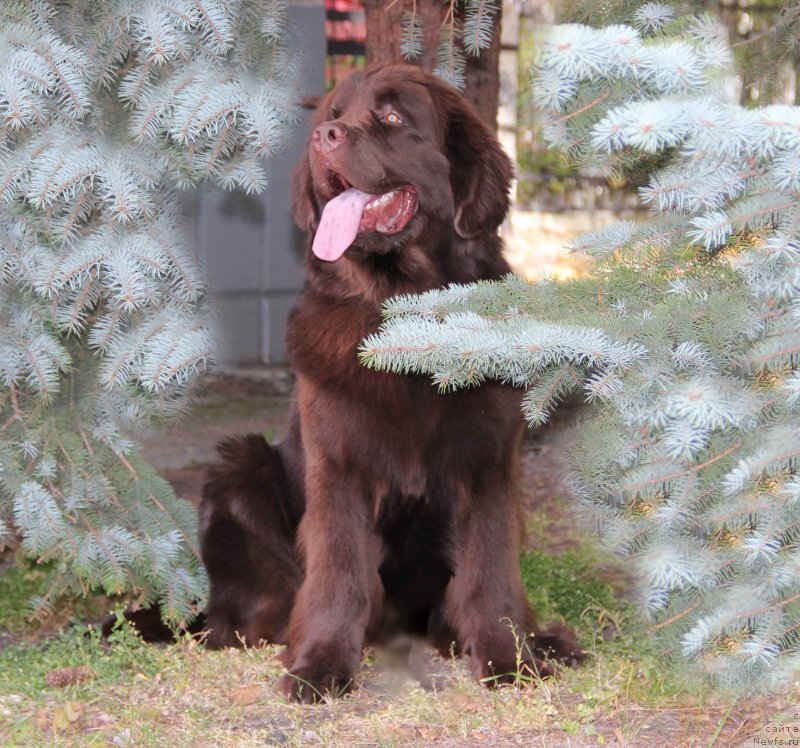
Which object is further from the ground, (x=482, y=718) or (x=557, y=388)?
(x=557, y=388)

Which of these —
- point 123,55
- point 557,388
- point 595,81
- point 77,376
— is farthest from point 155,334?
point 595,81

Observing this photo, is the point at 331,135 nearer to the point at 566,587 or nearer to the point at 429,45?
the point at 429,45

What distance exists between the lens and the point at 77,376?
310 cm

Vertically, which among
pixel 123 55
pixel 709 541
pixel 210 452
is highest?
pixel 123 55

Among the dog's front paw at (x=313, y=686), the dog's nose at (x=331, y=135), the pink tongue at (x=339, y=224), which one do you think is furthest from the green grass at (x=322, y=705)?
the dog's nose at (x=331, y=135)

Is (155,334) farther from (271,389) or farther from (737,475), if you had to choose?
(271,389)

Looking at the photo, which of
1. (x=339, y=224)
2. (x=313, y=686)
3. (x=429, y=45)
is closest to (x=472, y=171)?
(x=339, y=224)

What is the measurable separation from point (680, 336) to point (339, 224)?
40.5 inches

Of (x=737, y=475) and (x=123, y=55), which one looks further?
(x=123, y=55)

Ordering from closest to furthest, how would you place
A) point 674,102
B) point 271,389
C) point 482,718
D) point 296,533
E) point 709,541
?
point 674,102 < point 709,541 < point 482,718 < point 296,533 < point 271,389

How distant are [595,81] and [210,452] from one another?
4445 mm

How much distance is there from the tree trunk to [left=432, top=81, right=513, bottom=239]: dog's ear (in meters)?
Answer: 0.72

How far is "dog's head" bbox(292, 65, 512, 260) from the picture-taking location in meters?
2.62

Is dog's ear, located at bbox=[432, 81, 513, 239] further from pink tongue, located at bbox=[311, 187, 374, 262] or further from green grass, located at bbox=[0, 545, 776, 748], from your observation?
green grass, located at bbox=[0, 545, 776, 748]
